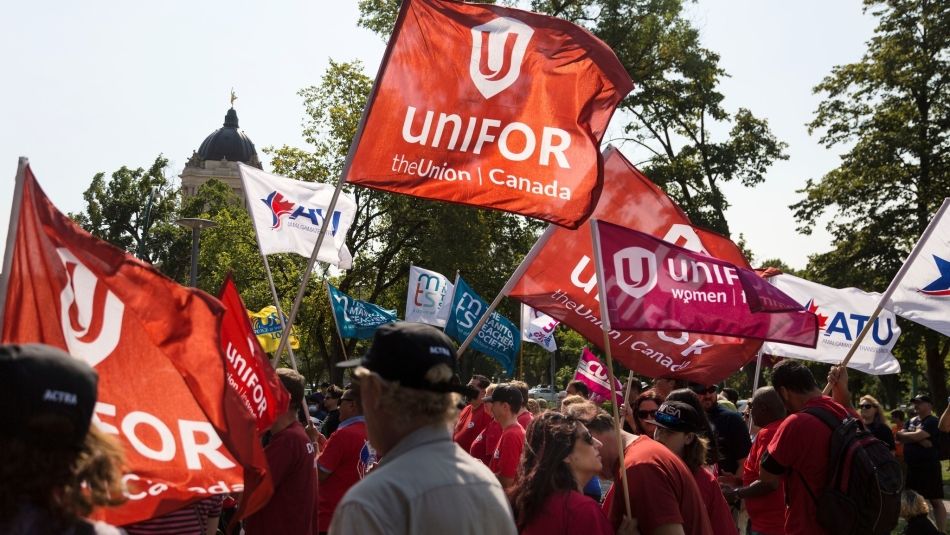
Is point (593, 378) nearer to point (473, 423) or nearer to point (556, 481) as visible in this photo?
point (473, 423)

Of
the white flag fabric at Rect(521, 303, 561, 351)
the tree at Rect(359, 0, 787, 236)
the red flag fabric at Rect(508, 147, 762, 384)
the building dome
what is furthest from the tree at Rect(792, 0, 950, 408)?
the building dome

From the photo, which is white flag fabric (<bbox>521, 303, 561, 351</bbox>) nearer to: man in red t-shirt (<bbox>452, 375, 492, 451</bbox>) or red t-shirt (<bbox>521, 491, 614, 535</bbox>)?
man in red t-shirt (<bbox>452, 375, 492, 451</bbox>)

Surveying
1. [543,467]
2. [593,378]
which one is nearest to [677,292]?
[543,467]

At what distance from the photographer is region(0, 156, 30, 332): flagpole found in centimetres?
362

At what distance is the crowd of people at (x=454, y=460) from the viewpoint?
2.10 m

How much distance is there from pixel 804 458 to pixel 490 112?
2.89 metres

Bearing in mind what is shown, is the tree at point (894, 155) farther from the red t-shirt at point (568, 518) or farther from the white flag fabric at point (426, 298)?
the red t-shirt at point (568, 518)

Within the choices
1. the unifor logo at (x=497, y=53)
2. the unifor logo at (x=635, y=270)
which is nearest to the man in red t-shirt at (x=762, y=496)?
the unifor logo at (x=635, y=270)

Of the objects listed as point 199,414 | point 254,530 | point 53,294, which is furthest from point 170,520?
point 53,294

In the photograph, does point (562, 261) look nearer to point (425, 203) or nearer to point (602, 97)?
point (602, 97)

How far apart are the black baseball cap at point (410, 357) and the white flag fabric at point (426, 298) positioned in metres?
14.2

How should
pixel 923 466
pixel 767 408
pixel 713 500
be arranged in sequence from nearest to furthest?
pixel 713 500 < pixel 767 408 < pixel 923 466

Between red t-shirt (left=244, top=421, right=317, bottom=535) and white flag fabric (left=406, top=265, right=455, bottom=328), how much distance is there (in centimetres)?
1140

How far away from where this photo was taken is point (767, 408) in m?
7.77
